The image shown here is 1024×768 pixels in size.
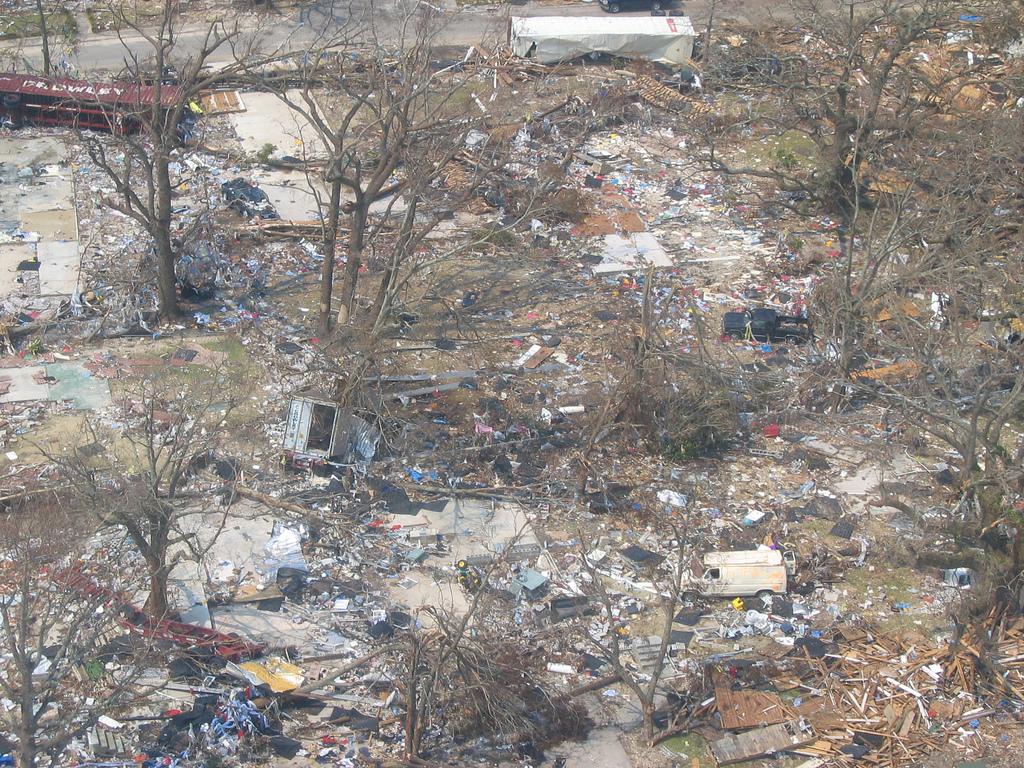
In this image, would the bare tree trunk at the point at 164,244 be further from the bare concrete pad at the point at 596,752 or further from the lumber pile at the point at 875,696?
the lumber pile at the point at 875,696

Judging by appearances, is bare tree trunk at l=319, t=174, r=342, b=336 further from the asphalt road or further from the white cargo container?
the white cargo container

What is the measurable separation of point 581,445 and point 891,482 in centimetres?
412

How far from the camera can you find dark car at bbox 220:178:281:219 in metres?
21.2

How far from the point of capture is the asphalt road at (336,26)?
85.9 feet

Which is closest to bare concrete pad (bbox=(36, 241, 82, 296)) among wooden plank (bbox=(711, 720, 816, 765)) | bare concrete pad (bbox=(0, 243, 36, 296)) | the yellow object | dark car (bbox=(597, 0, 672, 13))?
bare concrete pad (bbox=(0, 243, 36, 296))

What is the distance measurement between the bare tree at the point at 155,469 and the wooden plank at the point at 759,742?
5.71 meters

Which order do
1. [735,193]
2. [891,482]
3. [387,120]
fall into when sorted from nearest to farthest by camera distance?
[891,482] < [387,120] < [735,193]

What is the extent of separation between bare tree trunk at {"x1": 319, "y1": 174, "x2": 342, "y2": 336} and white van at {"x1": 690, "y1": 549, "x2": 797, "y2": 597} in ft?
Answer: 22.6

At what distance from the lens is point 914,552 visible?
15.0 m

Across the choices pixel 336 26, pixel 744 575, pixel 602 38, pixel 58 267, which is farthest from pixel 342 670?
pixel 336 26

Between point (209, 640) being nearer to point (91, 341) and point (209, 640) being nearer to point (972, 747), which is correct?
point (91, 341)

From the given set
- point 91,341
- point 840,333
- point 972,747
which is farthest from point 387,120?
point 972,747

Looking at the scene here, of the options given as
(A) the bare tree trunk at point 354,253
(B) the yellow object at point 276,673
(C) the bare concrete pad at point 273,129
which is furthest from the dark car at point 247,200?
(B) the yellow object at point 276,673

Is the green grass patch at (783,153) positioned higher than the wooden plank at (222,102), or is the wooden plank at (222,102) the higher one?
the wooden plank at (222,102)
